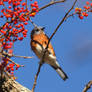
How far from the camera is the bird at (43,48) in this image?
492 centimetres

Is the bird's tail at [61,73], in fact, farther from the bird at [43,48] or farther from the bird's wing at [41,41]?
the bird's wing at [41,41]

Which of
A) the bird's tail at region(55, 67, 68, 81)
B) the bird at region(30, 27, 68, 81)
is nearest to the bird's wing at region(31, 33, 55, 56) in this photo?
the bird at region(30, 27, 68, 81)

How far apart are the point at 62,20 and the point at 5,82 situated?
5.62ft

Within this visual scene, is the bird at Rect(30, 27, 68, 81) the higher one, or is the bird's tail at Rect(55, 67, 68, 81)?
the bird at Rect(30, 27, 68, 81)

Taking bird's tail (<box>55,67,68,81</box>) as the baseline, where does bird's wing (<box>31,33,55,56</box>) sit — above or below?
above

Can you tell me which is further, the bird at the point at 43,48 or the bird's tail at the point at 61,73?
the bird's tail at the point at 61,73

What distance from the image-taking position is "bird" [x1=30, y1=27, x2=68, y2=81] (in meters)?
4.92

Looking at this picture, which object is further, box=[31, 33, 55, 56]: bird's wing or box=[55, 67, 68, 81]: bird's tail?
box=[55, 67, 68, 81]: bird's tail

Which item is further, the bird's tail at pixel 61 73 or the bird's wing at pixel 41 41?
the bird's tail at pixel 61 73

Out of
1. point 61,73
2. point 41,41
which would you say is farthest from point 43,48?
point 61,73

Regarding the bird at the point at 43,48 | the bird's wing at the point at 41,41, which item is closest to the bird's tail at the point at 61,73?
the bird at the point at 43,48

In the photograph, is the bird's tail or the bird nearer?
the bird

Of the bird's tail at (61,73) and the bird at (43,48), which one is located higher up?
the bird at (43,48)

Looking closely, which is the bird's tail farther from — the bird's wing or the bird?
the bird's wing
